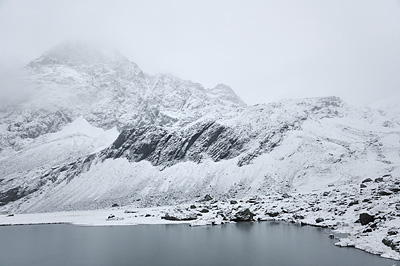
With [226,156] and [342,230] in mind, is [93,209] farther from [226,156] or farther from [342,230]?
[342,230]

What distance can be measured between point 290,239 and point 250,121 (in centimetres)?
13872

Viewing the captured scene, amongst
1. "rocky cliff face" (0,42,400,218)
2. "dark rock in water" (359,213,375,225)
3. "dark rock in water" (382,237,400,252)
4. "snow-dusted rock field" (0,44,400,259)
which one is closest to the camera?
"dark rock in water" (382,237,400,252)

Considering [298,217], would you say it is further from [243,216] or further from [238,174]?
[238,174]

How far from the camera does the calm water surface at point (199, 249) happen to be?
38.0 m

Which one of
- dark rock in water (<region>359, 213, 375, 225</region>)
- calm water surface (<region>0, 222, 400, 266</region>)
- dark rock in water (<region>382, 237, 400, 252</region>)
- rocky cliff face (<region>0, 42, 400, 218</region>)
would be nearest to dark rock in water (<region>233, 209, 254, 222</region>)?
calm water surface (<region>0, 222, 400, 266</region>)

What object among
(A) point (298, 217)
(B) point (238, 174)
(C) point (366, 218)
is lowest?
(A) point (298, 217)

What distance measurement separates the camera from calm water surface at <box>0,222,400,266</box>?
1496 inches

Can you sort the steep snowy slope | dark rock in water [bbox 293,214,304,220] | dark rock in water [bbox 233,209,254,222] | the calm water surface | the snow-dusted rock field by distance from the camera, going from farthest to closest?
the steep snowy slope, the snow-dusted rock field, dark rock in water [bbox 233,209,254,222], dark rock in water [bbox 293,214,304,220], the calm water surface

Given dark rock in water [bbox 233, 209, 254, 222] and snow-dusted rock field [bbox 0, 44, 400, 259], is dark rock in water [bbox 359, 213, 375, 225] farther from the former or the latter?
dark rock in water [bbox 233, 209, 254, 222]

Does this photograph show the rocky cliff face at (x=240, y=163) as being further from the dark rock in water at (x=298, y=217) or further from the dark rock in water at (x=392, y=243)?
the dark rock in water at (x=392, y=243)

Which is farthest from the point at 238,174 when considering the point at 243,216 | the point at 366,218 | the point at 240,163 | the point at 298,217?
the point at 366,218

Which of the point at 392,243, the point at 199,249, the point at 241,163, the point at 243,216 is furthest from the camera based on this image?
the point at 241,163

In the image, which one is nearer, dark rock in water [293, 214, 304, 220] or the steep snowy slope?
dark rock in water [293, 214, 304, 220]

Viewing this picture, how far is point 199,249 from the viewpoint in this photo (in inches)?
1818
